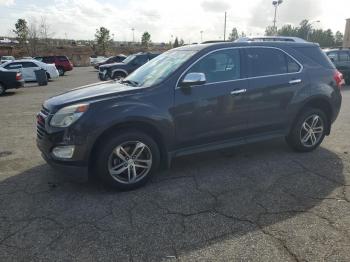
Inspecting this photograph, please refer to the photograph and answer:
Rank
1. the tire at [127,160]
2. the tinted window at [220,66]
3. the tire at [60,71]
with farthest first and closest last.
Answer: the tire at [60,71], the tinted window at [220,66], the tire at [127,160]

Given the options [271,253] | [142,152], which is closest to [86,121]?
[142,152]

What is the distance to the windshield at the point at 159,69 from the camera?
15.0 ft

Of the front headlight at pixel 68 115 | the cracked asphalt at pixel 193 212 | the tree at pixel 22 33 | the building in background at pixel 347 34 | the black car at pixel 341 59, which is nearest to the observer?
the cracked asphalt at pixel 193 212

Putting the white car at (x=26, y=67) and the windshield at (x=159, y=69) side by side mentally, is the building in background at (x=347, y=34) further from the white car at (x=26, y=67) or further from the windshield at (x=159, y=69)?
the windshield at (x=159, y=69)

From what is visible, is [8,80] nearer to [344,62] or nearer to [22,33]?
[344,62]

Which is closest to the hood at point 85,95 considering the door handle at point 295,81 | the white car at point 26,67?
the door handle at point 295,81

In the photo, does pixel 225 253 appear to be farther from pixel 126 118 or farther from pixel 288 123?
pixel 288 123

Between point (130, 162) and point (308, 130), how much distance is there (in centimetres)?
307

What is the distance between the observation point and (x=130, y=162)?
14.0 feet

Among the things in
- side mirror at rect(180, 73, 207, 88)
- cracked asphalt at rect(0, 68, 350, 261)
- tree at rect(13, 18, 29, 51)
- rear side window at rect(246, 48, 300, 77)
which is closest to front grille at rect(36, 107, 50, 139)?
cracked asphalt at rect(0, 68, 350, 261)

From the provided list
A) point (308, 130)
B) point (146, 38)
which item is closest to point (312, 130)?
point (308, 130)

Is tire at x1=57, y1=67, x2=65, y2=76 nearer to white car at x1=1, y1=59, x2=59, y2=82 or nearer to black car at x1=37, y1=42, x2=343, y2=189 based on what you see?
white car at x1=1, y1=59, x2=59, y2=82

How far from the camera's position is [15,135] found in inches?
282

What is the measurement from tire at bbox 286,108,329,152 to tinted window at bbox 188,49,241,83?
1424mm
